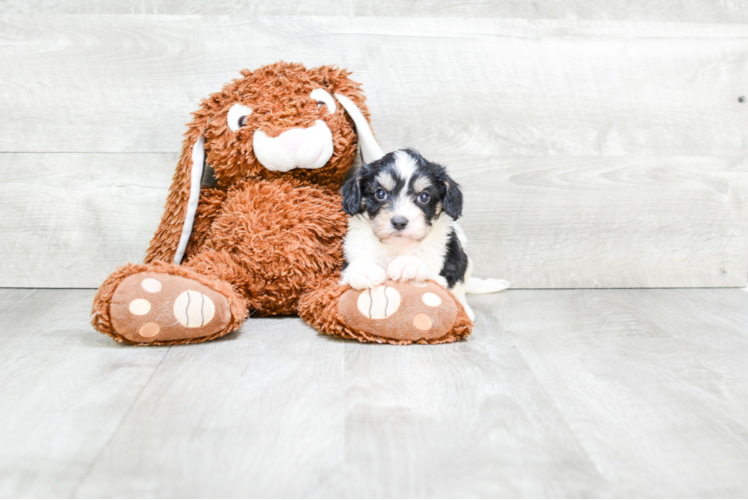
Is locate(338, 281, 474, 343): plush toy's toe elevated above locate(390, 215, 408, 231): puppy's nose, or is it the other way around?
locate(390, 215, 408, 231): puppy's nose

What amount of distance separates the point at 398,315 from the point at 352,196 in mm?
323

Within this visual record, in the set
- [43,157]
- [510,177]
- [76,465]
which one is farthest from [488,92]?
[76,465]

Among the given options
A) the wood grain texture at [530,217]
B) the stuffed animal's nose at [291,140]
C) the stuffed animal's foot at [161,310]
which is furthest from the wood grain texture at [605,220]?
the stuffed animal's foot at [161,310]

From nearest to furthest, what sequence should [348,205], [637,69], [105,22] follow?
[348,205] < [105,22] < [637,69]

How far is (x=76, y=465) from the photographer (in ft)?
3.28

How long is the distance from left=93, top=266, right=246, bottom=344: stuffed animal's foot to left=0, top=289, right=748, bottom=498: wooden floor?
0.14 feet

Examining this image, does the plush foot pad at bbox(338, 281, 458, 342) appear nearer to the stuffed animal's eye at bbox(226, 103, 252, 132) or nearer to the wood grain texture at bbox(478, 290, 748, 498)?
the wood grain texture at bbox(478, 290, 748, 498)

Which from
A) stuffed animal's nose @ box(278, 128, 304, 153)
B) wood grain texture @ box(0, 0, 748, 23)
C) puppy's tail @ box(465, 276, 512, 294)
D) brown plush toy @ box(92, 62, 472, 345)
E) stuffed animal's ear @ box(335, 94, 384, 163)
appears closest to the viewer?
brown plush toy @ box(92, 62, 472, 345)

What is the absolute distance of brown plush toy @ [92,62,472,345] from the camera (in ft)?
5.09

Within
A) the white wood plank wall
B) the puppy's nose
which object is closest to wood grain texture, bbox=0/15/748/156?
the white wood plank wall

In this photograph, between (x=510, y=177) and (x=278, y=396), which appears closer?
(x=278, y=396)

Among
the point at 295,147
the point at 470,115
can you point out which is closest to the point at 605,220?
the point at 470,115

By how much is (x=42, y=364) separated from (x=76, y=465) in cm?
50

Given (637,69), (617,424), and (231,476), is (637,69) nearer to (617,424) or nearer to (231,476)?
(617,424)
